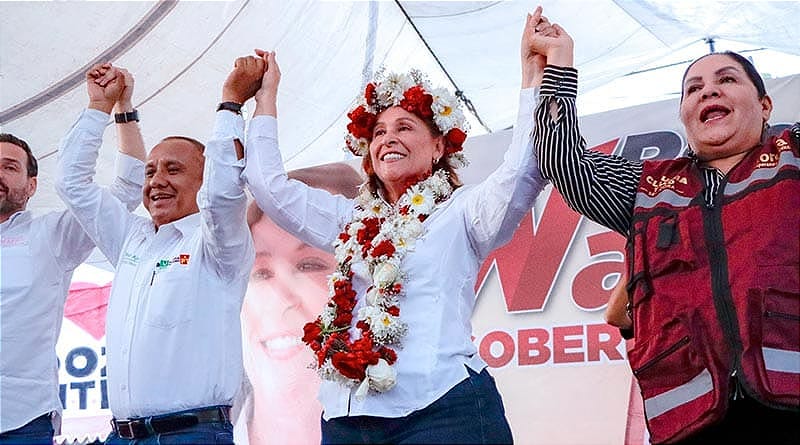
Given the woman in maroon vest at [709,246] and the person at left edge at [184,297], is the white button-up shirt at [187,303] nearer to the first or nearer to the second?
the person at left edge at [184,297]

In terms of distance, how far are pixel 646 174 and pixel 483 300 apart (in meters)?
1.91

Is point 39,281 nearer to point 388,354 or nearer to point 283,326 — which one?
point 283,326

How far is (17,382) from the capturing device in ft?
9.93

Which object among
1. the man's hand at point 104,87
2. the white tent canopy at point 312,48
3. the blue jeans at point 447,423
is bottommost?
the blue jeans at point 447,423

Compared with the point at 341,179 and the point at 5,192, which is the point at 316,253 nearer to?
the point at 341,179

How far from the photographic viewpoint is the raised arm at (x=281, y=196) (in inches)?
93.8

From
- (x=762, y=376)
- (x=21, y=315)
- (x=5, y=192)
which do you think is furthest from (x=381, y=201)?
(x=5, y=192)

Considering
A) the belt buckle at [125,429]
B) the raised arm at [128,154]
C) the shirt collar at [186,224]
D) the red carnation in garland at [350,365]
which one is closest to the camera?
the red carnation in garland at [350,365]

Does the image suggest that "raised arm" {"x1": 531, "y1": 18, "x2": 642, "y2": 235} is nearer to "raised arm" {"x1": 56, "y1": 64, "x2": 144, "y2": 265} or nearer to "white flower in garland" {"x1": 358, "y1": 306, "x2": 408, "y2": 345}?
"white flower in garland" {"x1": 358, "y1": 306, "x2": 408, "y2": 345}

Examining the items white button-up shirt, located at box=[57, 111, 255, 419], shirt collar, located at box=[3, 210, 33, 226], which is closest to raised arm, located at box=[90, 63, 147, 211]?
shirt collar, located at box=[3, 210, 33, 226]

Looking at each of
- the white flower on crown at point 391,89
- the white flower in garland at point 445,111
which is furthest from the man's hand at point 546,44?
the white flower on crown at point 391,89

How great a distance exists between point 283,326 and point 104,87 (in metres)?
1.63

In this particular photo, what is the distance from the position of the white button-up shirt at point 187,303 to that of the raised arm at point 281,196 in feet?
0.26

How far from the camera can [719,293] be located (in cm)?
174
